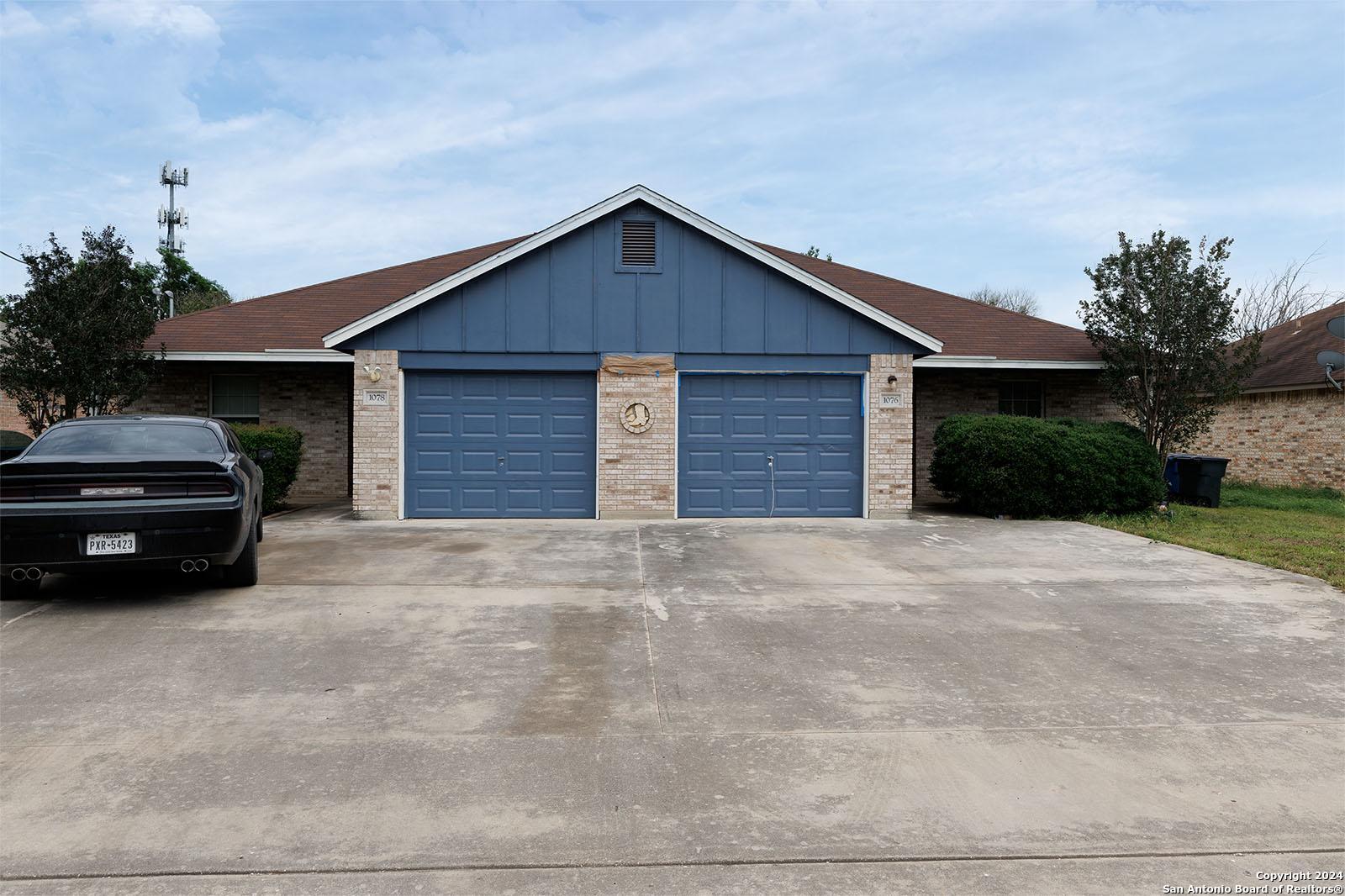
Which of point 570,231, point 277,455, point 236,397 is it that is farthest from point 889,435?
point 236,397

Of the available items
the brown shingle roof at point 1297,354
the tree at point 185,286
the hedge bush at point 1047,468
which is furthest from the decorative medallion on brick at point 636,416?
the tree at point 185,286

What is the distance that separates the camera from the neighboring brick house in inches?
738

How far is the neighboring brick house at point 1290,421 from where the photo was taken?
738 inches

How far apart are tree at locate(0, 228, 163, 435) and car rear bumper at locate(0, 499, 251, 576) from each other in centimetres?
816

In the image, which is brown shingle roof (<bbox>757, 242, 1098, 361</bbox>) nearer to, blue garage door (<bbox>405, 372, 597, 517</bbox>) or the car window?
blue garage door (<bbox>405, 372, 597, 517</bbox>)

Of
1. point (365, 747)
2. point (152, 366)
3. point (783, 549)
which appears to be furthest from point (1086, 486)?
point (152, 366)

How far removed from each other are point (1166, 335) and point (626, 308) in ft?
29.8

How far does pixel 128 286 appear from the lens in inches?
566

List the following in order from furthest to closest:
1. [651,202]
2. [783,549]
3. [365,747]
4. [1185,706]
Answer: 1. [651,202]
2. [783,549]
3. [1185,706]
4. [365,747]

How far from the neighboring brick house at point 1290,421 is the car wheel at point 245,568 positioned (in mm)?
18897

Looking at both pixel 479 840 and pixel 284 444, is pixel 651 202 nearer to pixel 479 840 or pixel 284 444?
pixel 284 444

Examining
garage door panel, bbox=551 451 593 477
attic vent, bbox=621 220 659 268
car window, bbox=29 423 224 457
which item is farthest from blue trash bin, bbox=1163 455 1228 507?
car window, bbox=29 423 224 457

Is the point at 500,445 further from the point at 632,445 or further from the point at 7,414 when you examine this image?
the point at 7,414

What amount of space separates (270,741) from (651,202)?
1039cm
